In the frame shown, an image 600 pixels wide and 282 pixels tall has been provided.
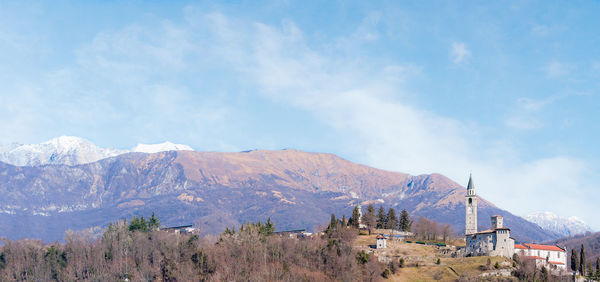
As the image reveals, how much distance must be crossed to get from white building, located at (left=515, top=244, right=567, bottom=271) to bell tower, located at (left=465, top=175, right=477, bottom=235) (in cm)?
2074

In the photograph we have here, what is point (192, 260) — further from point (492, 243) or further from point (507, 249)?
point (507, 249)

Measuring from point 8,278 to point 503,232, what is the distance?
98136 millimetres

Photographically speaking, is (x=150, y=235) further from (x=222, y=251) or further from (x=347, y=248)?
(x=347, y=248)

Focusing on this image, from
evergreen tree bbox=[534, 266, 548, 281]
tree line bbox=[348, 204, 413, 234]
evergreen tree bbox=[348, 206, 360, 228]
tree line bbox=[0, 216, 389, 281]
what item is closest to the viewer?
evergreen tree bbox=[534, 266, 548, 281]

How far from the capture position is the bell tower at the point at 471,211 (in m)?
143

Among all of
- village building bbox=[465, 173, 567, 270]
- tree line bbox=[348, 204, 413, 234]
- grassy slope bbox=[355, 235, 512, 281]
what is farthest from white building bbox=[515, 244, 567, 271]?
tree line bbox=[348, 204, 413, 234]

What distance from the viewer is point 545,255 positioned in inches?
4788

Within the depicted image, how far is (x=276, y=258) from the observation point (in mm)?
115875

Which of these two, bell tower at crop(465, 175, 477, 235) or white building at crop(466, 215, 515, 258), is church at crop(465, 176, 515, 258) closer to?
white building at crop(466, 215, 515, 258)

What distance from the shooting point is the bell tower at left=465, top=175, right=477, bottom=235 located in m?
143

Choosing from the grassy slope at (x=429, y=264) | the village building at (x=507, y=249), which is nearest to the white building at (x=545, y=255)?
the village building at (x=507, y=249)

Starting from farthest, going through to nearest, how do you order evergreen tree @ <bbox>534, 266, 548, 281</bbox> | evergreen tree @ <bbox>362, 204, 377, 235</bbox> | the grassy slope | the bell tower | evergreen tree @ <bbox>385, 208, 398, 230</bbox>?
evergreen tree @ <bbox>385, 208, 398, 230</bbox> → evergreen tree @ <bbox>362, 204, 377, 235</bbox> → the bell tower → the grassy slope → evergreen tree @ <bbox>534, 266, 548, 281</bbox>

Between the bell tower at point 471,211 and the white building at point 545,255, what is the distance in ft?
68.0

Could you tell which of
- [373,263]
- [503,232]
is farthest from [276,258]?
[503,232]
